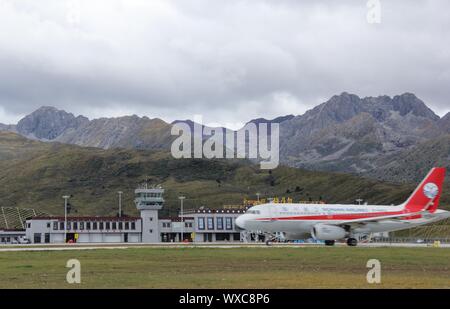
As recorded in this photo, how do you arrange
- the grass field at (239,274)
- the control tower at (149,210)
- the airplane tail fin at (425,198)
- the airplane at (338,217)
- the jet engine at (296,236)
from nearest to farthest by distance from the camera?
the grass field at (239,274)
the airplane at (338,217)
the jet engine at (296,236)
the airplane tail fin at (425,198)
the control tower at (149,210)

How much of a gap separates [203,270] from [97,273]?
7.75 m

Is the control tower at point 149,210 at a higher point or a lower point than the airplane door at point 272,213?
higher

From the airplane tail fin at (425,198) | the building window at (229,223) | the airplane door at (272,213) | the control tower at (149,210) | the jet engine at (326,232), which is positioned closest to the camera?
the airplane door at (272,213)

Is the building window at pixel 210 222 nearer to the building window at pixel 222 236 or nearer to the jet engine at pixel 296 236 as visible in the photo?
the building window at pixel 222 236

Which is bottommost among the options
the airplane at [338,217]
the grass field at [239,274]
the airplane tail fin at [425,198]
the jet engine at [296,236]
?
→ the grass field at [239,274]

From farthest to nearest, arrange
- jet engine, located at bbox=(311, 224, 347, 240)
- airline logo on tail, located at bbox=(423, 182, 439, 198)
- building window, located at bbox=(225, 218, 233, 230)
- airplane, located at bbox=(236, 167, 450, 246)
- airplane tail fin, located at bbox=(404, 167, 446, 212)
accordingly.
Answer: building window, located at bbox=(225, 218, 233, 230) → airline logo on tail, located at bbox=(423, 182, 439, 198) → airplane tail fin, located at bbox=(404, 167, 446, 212) → jet engine, located at bbox=(311, 224, 347, 240) → airplane, located at bbox=(236, 167, 450, 246)

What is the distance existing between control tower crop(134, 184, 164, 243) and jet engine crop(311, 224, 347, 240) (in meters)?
93.0

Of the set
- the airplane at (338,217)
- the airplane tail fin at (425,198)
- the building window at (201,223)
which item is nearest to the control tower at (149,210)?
the building window at (201,223)

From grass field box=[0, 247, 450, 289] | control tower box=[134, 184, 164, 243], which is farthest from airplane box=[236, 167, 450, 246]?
control tower box=[134, 184, 164, 243]

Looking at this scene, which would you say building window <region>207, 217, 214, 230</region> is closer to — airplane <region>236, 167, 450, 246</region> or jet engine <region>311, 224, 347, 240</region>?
airplane <region>236, 167, 450, 246</region>

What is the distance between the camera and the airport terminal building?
186 m

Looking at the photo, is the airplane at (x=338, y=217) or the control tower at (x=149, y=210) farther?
the control tower at (x=149, y=210)

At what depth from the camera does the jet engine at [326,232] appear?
4065 inches

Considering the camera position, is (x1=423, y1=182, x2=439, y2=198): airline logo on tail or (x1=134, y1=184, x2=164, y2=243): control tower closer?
(x1=423, y1=182, x2=439, y2=198): airline logo on tail
